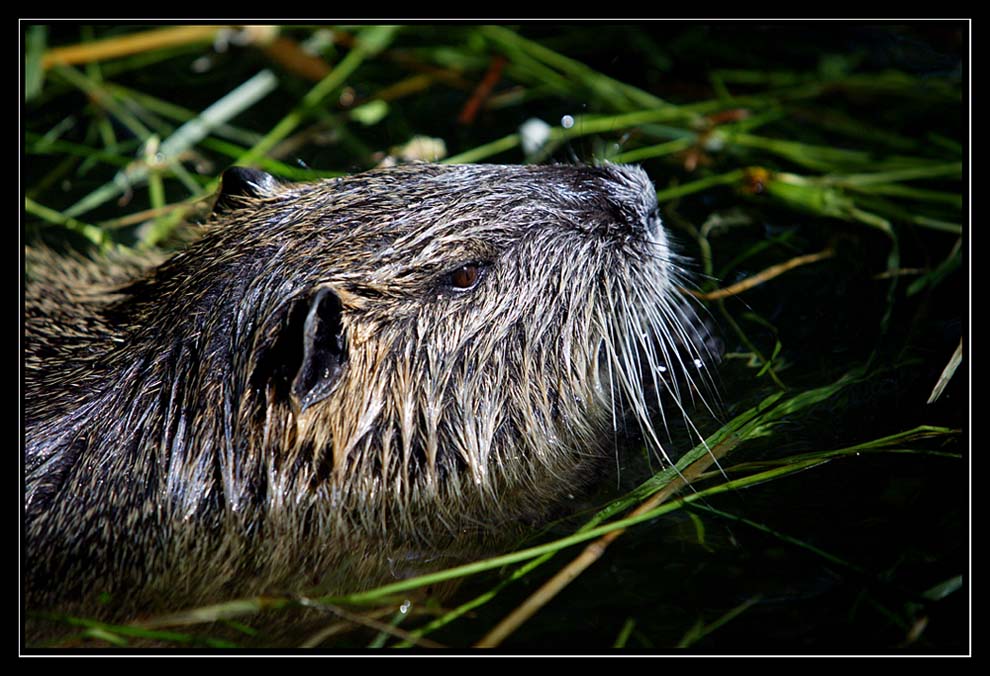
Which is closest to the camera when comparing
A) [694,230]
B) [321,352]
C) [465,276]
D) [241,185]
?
[321,352]

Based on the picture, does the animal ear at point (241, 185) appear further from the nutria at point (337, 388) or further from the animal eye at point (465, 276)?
the animal eye at point (465, 276)

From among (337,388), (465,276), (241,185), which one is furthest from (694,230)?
(337,388)

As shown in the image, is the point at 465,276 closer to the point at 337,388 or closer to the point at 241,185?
the point at 337,388

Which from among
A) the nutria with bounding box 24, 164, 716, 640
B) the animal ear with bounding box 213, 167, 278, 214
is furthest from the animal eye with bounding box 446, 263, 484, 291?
the animal ear with bounding box 213, 167, 278, 214

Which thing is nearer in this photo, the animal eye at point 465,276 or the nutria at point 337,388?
the nutria at point 337,388

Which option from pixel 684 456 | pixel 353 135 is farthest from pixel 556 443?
pixel 353 135

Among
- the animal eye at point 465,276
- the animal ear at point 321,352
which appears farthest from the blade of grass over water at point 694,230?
the animal ear at point 321,352
